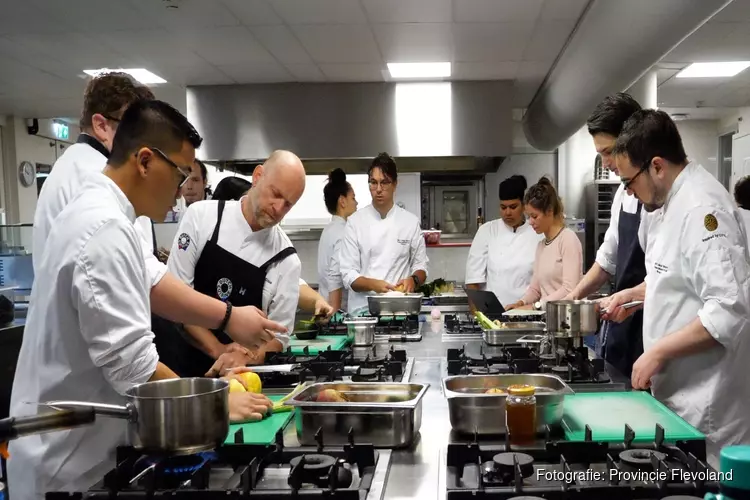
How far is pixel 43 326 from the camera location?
1.24 metres

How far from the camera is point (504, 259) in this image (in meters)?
3.62

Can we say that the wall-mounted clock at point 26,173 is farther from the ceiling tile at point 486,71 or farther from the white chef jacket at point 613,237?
the white chef jacket at point 613,237

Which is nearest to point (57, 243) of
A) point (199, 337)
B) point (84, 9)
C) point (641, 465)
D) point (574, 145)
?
point (199, 337)

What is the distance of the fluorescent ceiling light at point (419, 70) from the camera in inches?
197

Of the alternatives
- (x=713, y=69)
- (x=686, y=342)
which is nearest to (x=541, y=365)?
(x=686, y=342)

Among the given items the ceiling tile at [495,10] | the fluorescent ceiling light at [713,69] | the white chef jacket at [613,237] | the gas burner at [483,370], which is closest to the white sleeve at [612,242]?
the white chef jacket at [613,237]

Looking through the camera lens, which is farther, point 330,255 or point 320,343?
point 330,255

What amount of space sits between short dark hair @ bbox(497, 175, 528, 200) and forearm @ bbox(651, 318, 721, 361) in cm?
205

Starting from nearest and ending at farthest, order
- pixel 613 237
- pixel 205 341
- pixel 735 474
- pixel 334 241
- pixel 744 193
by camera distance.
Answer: pixel 735 474, pixel 205 341, pixel 613 237, pixel 334 241, pixel 744 193

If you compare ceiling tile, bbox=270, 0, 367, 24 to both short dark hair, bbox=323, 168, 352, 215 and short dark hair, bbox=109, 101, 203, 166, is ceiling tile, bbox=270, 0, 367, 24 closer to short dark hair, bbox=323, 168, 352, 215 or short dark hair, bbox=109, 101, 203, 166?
short dark hair, bbox=323, 168, 352, 215

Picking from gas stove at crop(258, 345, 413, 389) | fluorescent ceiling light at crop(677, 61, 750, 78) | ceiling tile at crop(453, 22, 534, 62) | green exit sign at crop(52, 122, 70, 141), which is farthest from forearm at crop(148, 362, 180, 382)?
green exit sign at crop(52, 122, 70, 141)

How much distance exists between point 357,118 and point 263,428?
4503 mm

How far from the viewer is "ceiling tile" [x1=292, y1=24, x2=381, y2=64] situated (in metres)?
4.07

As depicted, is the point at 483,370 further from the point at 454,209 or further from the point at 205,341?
the point at 454,209
